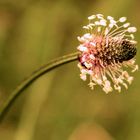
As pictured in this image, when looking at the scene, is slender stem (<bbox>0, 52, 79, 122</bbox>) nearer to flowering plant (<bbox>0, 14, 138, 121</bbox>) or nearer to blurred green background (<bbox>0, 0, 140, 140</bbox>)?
flowering plant (<bbox>0, 14, 138, 121</bbox>)

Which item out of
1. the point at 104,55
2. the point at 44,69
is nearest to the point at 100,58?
the point at 104,55

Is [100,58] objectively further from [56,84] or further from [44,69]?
[56,84]

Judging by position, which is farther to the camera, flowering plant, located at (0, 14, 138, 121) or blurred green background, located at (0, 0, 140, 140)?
blurred green background, located at (0, 0, 140, 140)

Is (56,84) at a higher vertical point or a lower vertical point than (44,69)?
higher

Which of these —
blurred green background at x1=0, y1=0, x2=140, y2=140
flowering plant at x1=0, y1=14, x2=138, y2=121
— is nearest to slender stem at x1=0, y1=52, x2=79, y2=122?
flowering plant at x1=0, y1=14, x2=138, y2=121

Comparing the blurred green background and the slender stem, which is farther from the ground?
the blurred green background

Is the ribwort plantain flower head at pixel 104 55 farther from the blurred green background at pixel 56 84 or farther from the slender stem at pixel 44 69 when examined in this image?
the blurred green background at pixel 56 84

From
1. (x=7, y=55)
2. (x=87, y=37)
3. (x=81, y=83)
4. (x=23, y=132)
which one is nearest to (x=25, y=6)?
(x=7, y=55)

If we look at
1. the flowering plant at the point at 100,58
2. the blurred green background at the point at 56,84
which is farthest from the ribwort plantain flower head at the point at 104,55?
the blurred green background at the point at 56,84
